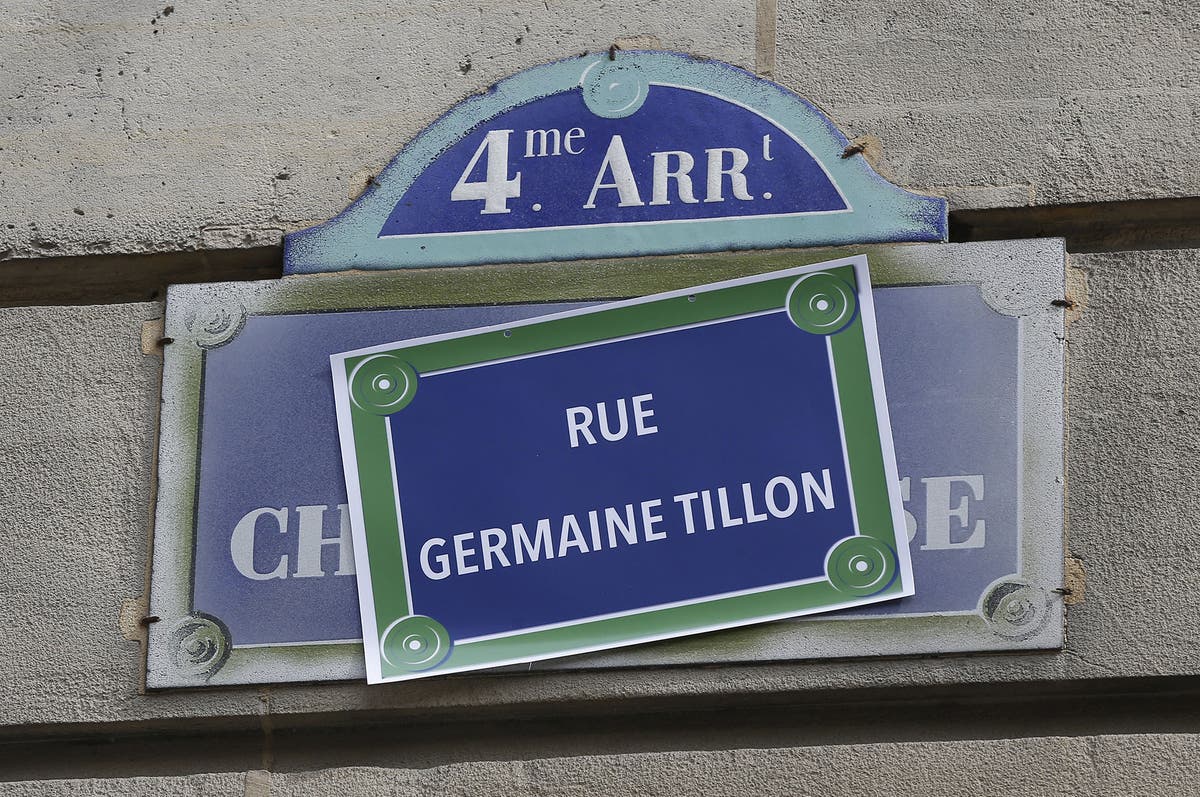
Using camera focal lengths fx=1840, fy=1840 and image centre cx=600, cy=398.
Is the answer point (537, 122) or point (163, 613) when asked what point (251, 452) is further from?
point (537, 122)

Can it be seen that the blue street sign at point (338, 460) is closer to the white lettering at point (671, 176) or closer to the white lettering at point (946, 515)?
the white lettering at point (946, 515)

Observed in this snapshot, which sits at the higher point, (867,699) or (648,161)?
(648,161)

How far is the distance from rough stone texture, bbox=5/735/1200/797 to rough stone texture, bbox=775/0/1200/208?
1.05 m

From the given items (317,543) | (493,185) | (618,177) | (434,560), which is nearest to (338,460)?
(317,543)

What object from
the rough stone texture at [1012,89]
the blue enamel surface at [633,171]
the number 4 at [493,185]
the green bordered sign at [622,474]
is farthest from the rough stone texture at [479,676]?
the number 4 at [493,185]

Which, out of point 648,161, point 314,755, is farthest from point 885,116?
point 314,755

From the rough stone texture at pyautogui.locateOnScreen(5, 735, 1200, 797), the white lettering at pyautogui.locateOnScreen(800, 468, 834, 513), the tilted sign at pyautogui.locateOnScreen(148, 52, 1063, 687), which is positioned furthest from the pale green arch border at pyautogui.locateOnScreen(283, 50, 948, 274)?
the rough stone texture at pyautogui.locateOnScreen(5, 735, 1200, 797)

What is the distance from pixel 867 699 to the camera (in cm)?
326

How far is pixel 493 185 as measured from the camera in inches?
142

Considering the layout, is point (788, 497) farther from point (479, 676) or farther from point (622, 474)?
point (479, 676)

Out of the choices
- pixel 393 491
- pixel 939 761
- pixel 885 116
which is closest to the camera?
pixel 939 761

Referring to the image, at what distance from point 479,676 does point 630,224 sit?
91 centimetres

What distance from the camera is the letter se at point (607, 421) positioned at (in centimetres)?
337

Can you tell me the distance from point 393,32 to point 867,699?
5.46 feet
